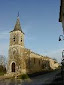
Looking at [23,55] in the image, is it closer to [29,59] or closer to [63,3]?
[29,59]

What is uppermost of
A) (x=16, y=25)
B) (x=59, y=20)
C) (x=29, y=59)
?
(x=16, y=25)

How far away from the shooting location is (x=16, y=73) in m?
64.2

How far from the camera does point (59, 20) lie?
99.0 feet

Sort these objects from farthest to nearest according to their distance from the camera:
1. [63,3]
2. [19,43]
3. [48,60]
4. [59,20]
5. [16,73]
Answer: [48,60], [19,43], [16,73], [59,20], [63,3]

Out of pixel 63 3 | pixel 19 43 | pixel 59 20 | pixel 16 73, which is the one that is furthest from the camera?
pixel 19 43

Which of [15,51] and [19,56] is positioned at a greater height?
[15,51]

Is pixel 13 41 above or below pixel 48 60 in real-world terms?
above

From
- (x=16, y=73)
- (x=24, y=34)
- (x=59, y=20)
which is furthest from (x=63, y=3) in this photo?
(x=24, y=34)

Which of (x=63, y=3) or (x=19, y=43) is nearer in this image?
(x=63, y=3)

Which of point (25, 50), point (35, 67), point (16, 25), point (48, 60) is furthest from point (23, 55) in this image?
point (48, 60)

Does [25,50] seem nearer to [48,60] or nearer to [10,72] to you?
[10,72]

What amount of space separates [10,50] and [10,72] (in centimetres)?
752

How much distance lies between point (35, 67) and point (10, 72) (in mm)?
10170

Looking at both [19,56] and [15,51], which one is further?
[15,51]
